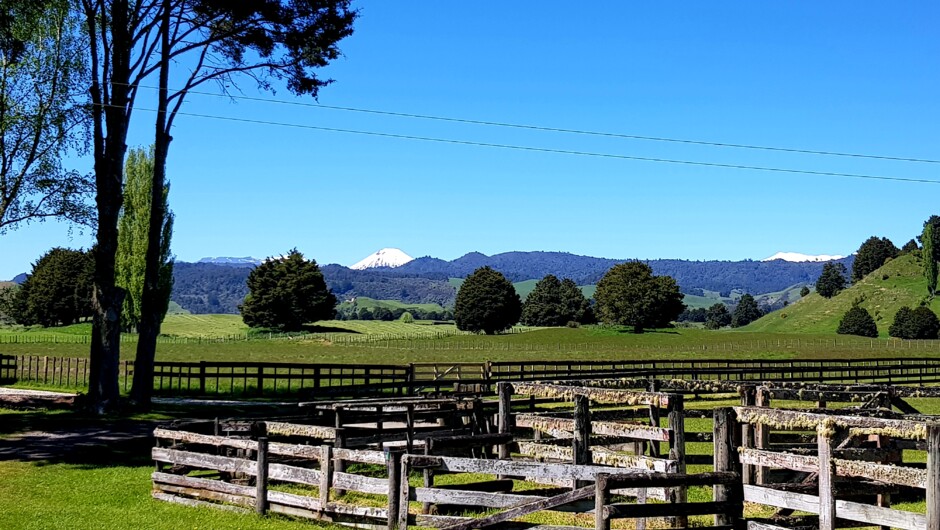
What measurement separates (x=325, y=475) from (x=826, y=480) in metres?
6.30

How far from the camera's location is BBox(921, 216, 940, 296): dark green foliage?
15700 cm

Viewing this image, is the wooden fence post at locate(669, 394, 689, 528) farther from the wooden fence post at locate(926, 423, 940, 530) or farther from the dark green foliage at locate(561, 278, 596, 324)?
the dark green foliage at locate(561, 278, 596, 324)

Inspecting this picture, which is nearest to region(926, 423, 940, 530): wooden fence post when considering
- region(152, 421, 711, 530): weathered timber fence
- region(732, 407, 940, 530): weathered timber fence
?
region(732, 407, 940, 530): weathered timber fence

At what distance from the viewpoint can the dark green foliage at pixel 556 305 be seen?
153m

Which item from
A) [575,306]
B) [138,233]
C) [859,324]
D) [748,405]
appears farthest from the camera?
[575,306]

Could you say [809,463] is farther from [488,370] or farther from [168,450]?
[488,370]

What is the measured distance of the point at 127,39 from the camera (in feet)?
92.1

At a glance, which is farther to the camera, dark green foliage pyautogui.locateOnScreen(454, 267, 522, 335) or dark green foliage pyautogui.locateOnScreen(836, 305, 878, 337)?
dark green foliage pyautogui.locateOnScreen(836, 305, 878, 337)

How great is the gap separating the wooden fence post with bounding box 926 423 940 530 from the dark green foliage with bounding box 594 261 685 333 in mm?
107558

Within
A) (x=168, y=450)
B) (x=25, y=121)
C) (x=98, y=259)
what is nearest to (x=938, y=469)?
(x=168, y=450)

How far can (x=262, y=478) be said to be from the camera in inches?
503

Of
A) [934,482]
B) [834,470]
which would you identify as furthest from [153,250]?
[934,482]

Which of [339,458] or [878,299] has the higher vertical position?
[878,299]

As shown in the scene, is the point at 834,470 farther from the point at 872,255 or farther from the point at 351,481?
the point at 872,255
